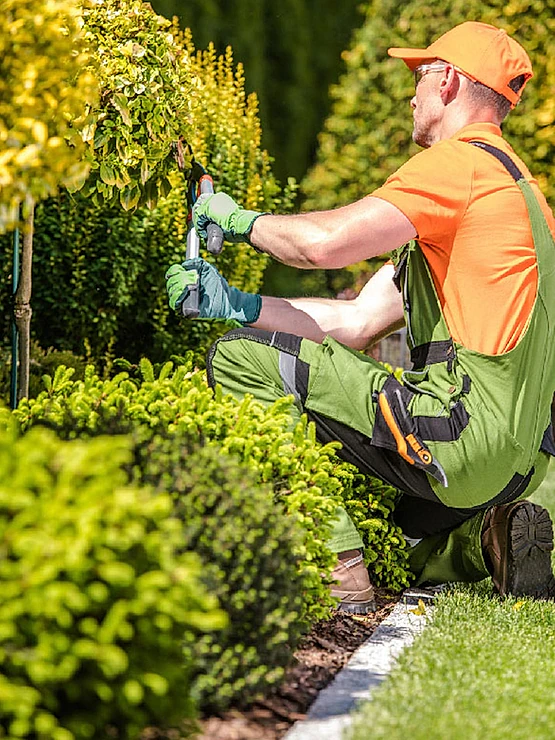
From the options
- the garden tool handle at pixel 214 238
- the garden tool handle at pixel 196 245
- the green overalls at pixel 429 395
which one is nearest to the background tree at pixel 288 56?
the garden tool handle at pixel 196 245

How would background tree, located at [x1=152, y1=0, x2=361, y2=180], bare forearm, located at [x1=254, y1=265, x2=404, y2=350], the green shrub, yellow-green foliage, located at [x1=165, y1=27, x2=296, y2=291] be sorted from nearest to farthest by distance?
the green shrub, bare forearm, located at [x1=254, y1=265, x2=404, y2=350], yellow-green foliage, located at [x1=165, y1=27, x2=296, y2=291], background tree, located at [x1=152, y1=0, x2=361, y2=180]

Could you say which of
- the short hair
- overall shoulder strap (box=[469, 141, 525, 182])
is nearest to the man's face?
the short hair

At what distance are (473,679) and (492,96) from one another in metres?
1.82

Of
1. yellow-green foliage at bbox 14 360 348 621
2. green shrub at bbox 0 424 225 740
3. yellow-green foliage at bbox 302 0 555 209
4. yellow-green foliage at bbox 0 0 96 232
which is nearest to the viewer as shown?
green shrub at bbox 0 424 225 740

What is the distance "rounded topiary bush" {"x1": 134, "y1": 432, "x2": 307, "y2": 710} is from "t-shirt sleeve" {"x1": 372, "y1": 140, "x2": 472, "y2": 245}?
1054mm

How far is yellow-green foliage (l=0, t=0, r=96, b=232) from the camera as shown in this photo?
221cm

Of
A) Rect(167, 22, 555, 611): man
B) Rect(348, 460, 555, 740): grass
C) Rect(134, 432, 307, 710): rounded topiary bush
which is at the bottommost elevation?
Rect(348, 460, 555, 740): grass

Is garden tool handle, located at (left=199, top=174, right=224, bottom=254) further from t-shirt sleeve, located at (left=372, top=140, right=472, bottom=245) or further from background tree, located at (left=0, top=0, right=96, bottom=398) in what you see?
→ background tree, located at (left=0, top=0, right=96, bottom=398)

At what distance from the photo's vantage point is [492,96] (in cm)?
333

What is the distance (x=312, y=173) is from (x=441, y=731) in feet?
20.8

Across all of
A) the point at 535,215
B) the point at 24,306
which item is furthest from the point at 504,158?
the point at 24,306

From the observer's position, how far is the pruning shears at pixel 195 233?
319 cm

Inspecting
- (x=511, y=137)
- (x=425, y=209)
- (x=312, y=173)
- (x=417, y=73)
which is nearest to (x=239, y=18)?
(x=312, y=173)

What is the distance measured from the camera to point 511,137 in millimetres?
7137
